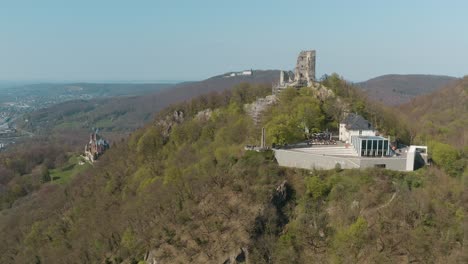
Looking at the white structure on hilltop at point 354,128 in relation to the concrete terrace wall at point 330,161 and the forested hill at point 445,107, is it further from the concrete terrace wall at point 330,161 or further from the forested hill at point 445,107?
the forested hill at point 445,107

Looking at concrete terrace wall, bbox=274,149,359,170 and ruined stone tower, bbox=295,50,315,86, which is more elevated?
ruined stone tower, bbox=295,50,315,86

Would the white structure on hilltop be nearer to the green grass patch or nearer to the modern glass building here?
the modern glass building

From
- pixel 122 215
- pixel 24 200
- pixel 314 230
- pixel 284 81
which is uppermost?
pixel 284 81

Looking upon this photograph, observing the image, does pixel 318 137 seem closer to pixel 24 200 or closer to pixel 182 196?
pixel 182 196

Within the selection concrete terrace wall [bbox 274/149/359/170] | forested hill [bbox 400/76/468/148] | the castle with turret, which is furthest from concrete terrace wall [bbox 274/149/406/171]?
the castle with turret

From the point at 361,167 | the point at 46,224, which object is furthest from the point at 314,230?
the point at 46,224

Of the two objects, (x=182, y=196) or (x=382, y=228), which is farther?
(x=182, y=196)
